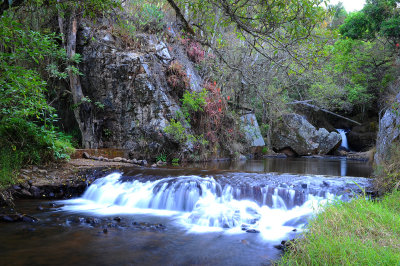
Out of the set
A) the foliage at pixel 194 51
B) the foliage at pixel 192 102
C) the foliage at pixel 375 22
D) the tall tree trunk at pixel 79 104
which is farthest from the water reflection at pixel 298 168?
the foliage at pixel 375 22

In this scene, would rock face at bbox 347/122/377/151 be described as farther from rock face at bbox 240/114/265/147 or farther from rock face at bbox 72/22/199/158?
rock face at bbox 72/22/199/158

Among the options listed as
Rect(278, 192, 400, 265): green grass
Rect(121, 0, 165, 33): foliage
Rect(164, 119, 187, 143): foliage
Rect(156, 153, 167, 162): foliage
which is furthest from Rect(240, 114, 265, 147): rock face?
Rect(278, 192, 400, 265): green grass

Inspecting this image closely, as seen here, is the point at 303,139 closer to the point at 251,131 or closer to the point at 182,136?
the point at 251,131

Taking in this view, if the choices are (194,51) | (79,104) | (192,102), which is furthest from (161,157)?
(194,51)

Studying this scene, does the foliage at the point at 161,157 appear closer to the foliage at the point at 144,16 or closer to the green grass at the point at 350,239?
the foliage at the point at 144,16

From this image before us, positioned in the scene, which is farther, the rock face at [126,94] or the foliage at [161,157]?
the rock face at [126,94]

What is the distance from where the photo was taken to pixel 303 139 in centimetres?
1975

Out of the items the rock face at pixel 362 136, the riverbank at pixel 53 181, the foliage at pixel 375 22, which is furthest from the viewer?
the rock face at pixel 362 136

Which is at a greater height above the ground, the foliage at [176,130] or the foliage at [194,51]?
the foliage at [194,51]

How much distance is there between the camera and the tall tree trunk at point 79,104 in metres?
12.3

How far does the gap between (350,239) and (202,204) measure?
11.9 feet

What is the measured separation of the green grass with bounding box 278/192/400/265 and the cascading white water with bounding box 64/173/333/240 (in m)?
1.18

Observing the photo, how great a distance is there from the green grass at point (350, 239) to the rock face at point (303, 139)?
1579cm

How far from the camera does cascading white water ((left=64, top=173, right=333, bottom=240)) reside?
217 inches
